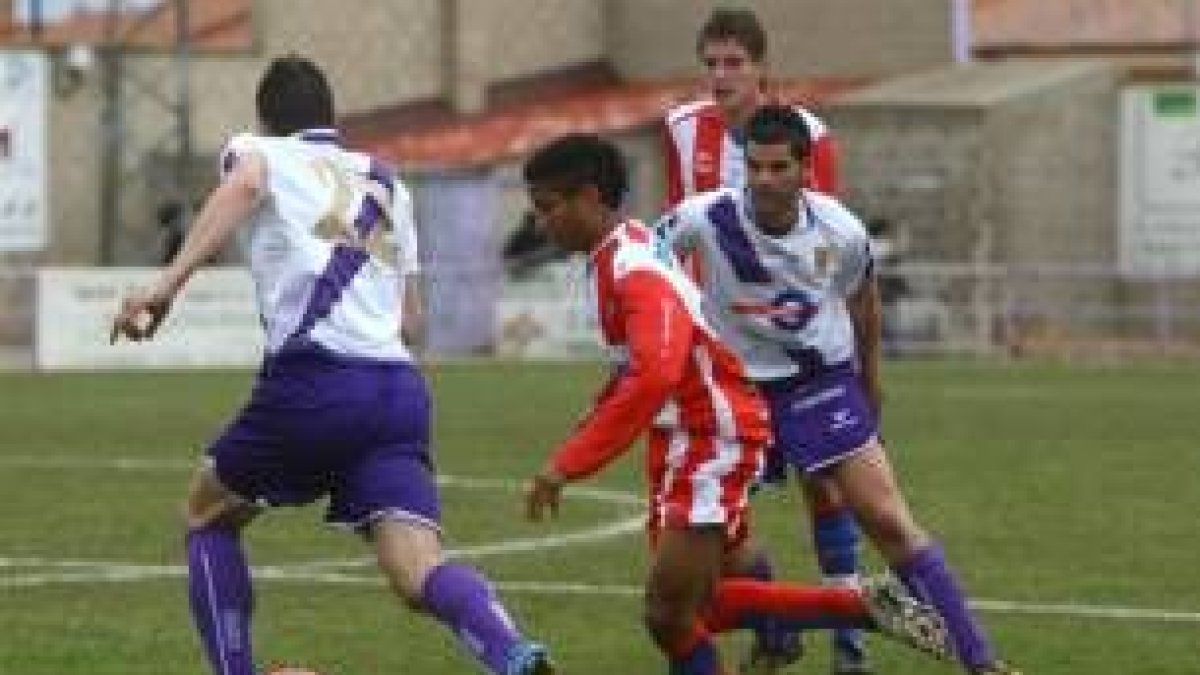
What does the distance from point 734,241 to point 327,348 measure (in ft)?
5.42

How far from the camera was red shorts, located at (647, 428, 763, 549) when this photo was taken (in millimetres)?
9727

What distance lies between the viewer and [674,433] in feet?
31.9

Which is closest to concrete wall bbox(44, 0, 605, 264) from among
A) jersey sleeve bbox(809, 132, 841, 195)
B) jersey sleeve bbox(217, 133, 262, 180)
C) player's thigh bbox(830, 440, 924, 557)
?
jersey sleeve bbox(809, 132, 841, 195)

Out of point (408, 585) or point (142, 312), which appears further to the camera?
point (408, 585)

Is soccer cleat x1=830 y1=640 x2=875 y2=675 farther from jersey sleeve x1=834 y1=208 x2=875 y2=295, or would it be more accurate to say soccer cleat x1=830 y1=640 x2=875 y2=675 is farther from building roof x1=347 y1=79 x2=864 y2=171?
building roof x1=347 y1=79 x2=864 y2=171

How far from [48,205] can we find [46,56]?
7.47ft

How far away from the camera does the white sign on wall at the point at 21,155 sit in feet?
151

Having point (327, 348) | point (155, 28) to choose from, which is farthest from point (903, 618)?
point (155, 28)

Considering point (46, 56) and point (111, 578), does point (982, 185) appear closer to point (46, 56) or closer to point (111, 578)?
point (46, 56)

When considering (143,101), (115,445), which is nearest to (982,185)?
(143,101)

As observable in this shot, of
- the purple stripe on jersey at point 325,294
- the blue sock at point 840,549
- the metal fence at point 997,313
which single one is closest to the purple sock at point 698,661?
the blue sock at point 840,549

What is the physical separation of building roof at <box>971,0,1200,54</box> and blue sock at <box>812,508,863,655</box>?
42356 millimetres

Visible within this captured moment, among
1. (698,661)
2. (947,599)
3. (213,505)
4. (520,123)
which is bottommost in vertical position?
(698,661)

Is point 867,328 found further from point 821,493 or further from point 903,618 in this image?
point 903,618
